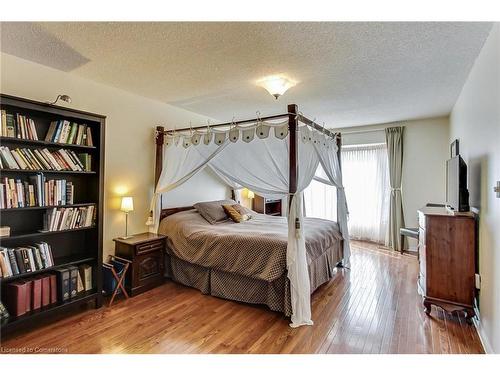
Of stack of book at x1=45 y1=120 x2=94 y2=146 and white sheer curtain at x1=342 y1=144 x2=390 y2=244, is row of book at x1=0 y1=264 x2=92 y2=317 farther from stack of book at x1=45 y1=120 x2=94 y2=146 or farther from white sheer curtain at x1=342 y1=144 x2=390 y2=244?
white sheer curtain at x1=342 y1=144 x2=390 y2=244

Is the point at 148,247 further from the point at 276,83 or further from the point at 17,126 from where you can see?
the point at 276,83

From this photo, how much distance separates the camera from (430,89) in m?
3.28

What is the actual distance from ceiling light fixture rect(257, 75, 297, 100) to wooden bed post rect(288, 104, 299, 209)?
478 millimetres

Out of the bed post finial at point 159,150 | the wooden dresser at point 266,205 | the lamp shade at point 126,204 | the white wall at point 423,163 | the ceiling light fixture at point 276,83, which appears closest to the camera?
the ceiling light fixture at point 276,83

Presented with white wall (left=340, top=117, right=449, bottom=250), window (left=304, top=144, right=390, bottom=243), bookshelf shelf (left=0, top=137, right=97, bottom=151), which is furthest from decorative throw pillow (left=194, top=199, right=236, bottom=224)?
white wall (left=340, top=117, right=449, bottom=250)

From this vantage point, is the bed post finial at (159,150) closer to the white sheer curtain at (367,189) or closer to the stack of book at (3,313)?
the stack of book at (3,313)

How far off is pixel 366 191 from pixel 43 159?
5.35m

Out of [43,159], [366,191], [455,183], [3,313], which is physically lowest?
[3,313]

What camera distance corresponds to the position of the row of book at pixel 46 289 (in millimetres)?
2250

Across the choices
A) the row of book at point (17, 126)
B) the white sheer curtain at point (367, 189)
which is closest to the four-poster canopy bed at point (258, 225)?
the row of book at point (17, 126)

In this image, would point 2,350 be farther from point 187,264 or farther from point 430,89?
point 430,89

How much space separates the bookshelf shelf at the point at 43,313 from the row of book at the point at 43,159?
1274 millimetres

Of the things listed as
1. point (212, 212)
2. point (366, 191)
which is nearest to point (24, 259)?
point (212, 212)

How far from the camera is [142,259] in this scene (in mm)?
3172
